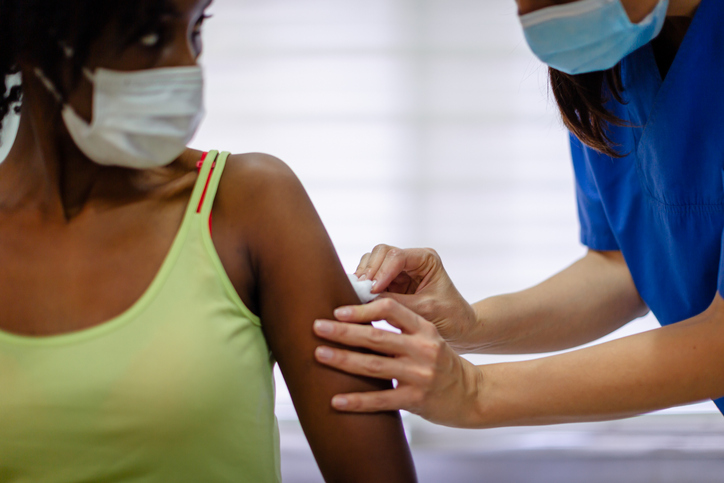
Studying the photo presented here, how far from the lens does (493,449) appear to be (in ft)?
6.27

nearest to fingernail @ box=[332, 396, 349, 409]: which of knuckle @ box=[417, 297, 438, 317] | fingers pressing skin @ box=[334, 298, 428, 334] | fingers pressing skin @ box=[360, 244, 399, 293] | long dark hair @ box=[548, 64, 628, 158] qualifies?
fingers pressing skin @ box=[334, 298, 428, 334]

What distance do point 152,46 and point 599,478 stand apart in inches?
74.1

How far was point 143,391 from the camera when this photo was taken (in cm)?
71

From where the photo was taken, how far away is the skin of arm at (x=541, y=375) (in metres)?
0.81

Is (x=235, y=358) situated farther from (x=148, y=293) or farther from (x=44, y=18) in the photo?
(x=44, y=18)

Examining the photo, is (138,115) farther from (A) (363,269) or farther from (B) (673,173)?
(B) (673,173)

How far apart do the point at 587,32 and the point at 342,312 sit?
0.54 metres

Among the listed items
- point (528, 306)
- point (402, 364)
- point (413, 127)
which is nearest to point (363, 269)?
point (402, 364)

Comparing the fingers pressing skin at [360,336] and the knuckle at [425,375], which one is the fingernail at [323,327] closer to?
the fingers pressing skin at [360,336]

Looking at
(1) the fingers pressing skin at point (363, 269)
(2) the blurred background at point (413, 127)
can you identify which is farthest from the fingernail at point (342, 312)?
(2) the blurred background at point (413, 127)

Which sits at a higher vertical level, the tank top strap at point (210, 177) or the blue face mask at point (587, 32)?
the blue face mask at point (587, 32)

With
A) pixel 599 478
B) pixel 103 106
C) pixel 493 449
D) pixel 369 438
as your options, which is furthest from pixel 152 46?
pixel 599 478

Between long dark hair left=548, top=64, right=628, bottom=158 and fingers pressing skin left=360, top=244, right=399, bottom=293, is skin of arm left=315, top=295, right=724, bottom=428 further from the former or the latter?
long dark hair left=548, top=64, right=628, bottom=158

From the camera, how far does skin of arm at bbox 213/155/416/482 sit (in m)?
0.77
